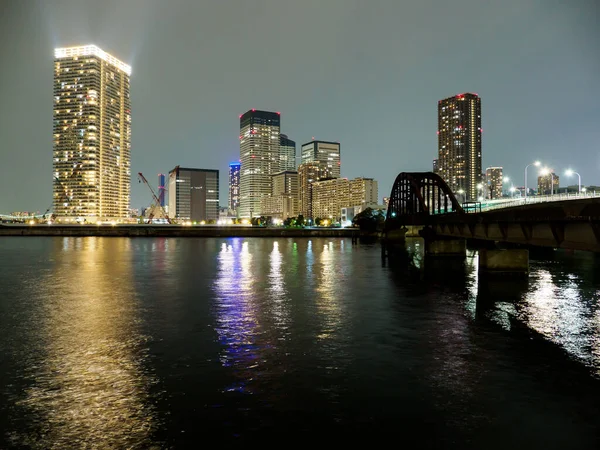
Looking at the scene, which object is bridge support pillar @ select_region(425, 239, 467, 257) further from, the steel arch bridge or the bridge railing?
the bridge railing

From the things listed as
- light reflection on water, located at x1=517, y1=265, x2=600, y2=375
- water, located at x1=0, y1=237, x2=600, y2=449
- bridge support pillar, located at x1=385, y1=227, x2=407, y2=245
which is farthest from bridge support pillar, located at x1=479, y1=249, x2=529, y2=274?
bridge support pillar, located at x1=385, y1=227, x2=407, y2=245

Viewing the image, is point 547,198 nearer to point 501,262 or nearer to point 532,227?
point 501,262

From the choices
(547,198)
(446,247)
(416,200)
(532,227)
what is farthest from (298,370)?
(547,198)

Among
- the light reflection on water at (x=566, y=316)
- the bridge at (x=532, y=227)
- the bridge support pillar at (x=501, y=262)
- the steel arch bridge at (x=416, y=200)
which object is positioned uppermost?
the steel arch bridge at (x=416, y=200)

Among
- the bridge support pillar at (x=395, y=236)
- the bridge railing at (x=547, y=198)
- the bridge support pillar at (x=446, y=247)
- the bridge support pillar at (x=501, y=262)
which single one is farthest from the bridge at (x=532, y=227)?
the bridge support pillar at (x=395, y=236)

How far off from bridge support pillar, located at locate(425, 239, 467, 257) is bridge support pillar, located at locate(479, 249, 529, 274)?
27.7 m

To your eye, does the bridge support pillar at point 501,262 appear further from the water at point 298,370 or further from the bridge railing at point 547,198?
the bridge railing at point 547,198

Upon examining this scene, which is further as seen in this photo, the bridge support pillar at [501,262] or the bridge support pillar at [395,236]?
the bridge support pillar at [395,236]

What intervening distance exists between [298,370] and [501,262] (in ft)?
123

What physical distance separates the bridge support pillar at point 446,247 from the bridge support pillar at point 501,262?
2772 cm

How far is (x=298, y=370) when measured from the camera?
1706 centimetres

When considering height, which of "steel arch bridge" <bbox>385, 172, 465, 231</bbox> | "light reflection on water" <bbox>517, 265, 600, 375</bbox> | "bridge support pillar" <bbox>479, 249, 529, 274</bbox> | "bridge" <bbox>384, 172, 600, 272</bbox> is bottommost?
"light reflection on water" <bbox>517, 265, 600, 375</bbox>

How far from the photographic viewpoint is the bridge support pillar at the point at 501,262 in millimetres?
47562

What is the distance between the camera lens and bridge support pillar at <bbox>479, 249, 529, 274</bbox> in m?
47.6
